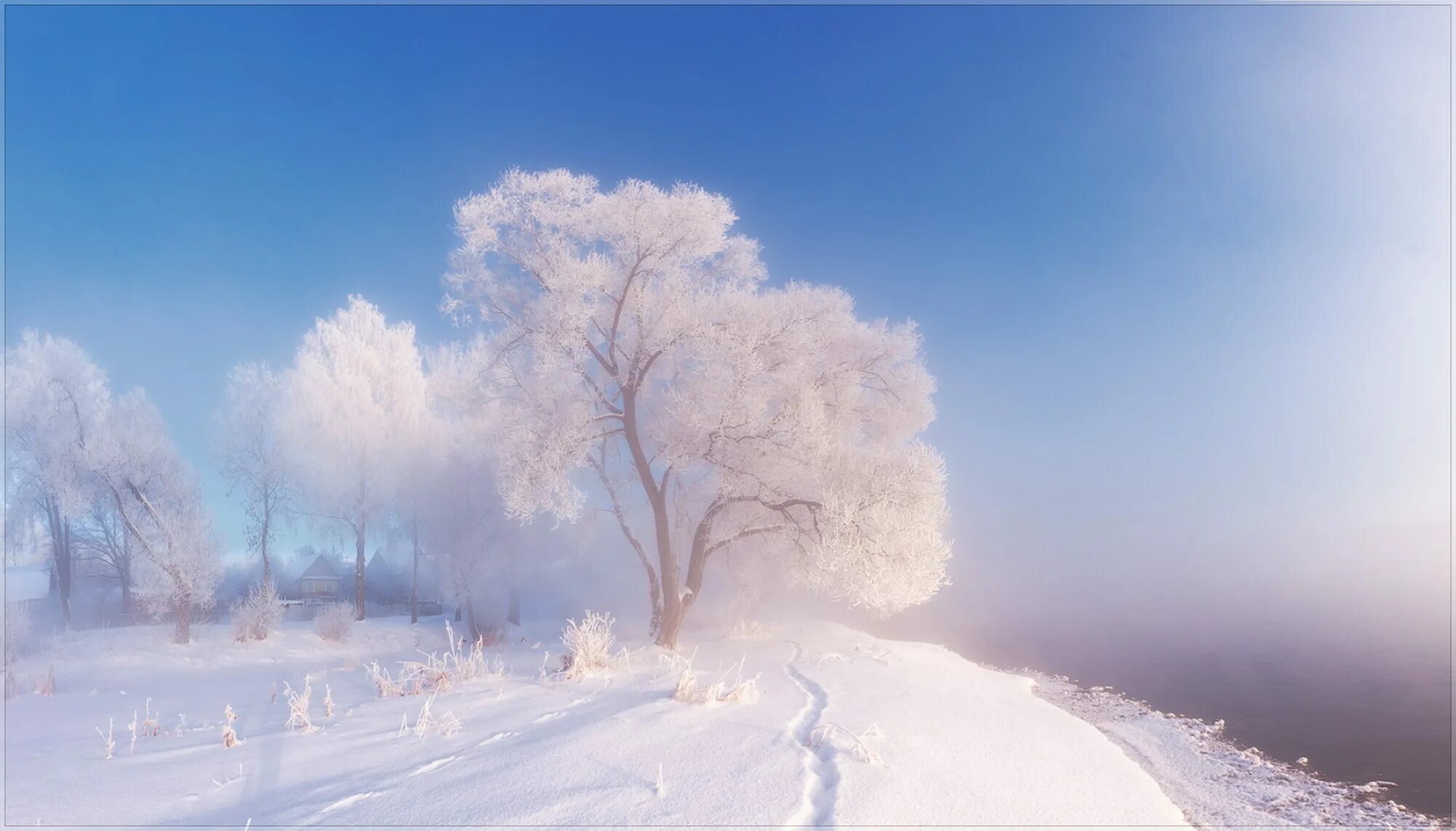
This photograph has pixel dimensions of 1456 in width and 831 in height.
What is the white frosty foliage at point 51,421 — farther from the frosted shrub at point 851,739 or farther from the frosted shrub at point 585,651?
the frosted shrub at point 851,739

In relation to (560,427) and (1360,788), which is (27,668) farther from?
(1360,788)

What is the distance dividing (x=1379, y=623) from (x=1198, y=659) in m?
6.80

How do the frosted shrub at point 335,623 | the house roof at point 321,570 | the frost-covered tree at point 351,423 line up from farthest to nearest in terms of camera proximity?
the house roof at point 321,570
the frost-covered tree at point 351,423
the frosted shrub at point 335,623

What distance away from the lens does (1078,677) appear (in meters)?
11.9

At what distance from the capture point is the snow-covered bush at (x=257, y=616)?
18.3 metres

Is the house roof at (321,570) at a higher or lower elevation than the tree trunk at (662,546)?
lower

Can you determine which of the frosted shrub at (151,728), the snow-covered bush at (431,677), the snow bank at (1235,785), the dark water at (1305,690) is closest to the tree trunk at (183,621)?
the snow-covered bush at (431,677)

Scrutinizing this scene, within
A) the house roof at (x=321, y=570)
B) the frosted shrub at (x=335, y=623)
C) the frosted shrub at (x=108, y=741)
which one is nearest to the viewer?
the frosted shrub at (x=108, y=741)

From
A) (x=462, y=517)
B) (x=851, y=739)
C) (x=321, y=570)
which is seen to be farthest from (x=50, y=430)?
(x=851, y=739)

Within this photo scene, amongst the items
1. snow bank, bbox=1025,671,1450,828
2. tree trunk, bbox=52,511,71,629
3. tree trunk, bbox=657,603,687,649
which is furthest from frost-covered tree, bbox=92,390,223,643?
snow bank, bbox=1025,671,1450,828

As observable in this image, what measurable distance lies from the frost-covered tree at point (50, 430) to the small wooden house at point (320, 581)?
1289 centimetres

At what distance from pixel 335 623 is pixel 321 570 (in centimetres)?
1948

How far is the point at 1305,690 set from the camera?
10492 millimetres

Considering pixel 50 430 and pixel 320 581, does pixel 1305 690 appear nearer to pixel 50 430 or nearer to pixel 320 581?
pixel 50 430
